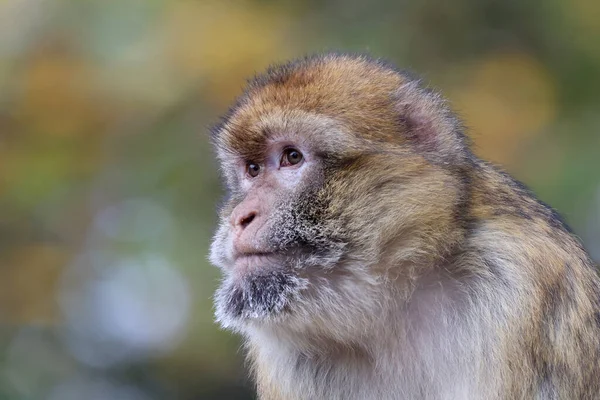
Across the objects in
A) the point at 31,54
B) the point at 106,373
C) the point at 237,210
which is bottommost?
the point at 106,373

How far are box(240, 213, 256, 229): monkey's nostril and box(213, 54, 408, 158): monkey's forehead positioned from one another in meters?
0.39

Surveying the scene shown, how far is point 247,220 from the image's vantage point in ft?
13.1

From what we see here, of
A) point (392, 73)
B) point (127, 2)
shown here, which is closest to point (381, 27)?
point (127, 2)

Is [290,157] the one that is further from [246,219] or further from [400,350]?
[400,350]

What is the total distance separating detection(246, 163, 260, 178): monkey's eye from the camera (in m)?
4.26

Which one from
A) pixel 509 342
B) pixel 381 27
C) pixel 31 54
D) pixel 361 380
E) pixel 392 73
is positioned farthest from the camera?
pixel 381 27

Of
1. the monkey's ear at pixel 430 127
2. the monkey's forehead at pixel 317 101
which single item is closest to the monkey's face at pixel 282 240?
the monkey's forehead at pixel 317 101

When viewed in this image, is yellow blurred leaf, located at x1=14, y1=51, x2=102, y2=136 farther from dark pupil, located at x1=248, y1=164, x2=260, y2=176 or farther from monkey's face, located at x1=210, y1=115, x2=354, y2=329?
monkey's face, located at x1=210, y1=115, x2=354, y2=329

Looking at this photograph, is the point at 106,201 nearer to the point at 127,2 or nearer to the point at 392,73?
the point at 127,2

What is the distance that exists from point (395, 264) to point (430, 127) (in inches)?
27.6

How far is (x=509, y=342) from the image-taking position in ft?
12.4

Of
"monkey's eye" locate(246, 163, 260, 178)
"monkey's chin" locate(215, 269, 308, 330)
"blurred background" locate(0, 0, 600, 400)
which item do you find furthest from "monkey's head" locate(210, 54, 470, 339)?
"blurred background" locate(0, 0, 600, 400)

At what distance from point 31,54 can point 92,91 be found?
69 centimetres

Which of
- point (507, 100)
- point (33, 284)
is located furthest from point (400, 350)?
point (33, 284)
